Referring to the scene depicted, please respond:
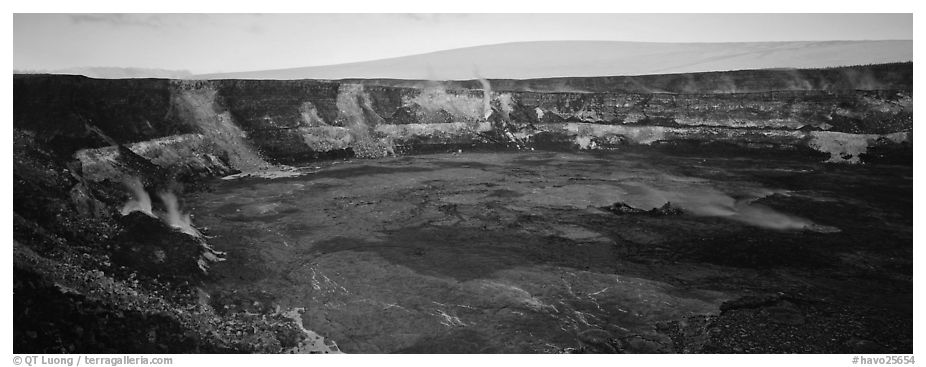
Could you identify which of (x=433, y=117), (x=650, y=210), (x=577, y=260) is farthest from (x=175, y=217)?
(x=433, y=117)

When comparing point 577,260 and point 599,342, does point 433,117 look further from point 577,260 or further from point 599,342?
point 599,342

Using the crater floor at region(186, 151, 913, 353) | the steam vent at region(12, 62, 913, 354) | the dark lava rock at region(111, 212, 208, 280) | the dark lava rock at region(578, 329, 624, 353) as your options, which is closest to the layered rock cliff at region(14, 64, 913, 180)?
the steam vent at region(12, 62, 913, 354)

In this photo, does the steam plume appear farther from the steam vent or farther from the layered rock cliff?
the layered rock cliff

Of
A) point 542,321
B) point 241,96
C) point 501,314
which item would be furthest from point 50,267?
point 241,96

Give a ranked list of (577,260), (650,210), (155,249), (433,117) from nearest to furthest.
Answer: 1. (155,249)
2. (577,260)
3. (650,210)
4. (433,117)

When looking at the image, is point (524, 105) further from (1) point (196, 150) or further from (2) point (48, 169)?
(2) point (48, 169)

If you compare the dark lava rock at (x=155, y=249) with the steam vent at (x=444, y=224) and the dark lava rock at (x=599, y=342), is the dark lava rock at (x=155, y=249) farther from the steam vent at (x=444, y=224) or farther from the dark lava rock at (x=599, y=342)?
the dark lava rock at (x=599, y=342)
